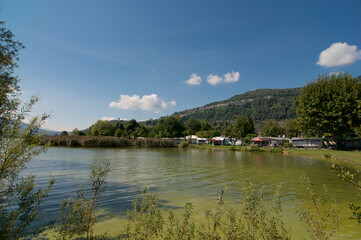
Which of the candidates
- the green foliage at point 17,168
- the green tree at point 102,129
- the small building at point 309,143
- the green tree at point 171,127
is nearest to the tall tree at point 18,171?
the green foliage at point 17,168

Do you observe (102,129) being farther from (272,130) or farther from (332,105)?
(332,105)

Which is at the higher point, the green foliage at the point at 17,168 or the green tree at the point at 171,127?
the green tree at the point at 171,127

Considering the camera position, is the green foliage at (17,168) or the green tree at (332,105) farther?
the green tree at (332,105)

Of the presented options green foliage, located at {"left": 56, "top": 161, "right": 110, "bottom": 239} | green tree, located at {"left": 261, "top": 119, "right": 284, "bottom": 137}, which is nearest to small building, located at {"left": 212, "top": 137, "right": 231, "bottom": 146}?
green tree, located at {"left": 261, "top": 119, "right": 284, "bottom": 137}

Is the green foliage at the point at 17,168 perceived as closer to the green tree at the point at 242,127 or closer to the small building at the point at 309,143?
the small building at the point at 309,143

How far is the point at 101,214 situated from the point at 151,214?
4.80 m

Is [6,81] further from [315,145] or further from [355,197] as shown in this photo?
[315,145]

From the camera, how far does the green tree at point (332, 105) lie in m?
33.3

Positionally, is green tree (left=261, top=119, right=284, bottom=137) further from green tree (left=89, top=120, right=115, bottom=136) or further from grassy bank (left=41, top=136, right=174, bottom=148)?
green tree (left=89, top=120, right=115, bottom=136)

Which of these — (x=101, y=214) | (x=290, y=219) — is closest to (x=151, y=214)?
(x=101, y=214)

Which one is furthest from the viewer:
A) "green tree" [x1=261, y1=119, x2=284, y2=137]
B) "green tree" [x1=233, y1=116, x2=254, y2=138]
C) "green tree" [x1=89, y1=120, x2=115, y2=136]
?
"green tree" [x1=233, y1=116, x2=254, y2=138]

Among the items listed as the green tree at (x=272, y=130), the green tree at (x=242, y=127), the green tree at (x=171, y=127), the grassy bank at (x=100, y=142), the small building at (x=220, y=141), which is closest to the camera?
the grassy bank at (x=100, y=142)

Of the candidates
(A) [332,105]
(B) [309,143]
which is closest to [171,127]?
(B) [309,143]

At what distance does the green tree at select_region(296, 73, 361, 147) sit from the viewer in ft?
109
